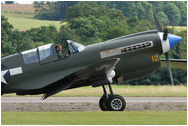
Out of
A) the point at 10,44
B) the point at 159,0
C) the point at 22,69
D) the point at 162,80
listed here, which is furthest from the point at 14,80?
the point at 159,0

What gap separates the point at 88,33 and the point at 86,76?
200 ft

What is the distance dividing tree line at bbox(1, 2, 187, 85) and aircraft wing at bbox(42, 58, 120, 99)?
31.9 m

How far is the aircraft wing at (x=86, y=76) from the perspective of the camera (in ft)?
45.1

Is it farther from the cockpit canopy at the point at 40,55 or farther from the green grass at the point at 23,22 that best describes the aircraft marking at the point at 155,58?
the green grass at the point at 23,22

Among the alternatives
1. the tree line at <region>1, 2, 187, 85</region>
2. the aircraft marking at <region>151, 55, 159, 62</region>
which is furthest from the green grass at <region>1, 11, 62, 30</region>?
the aircraft marking at <region>151, 55, 159, 62</region>

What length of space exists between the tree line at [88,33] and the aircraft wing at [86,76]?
105 ft

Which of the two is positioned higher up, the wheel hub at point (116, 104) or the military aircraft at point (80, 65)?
the military aircraft at point (80, 65)

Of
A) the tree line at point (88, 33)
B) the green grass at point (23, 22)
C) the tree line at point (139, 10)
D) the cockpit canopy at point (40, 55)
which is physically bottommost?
the tree line at point (139, 10)

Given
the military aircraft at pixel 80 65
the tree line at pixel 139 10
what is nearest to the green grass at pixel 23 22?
the tree line at pixel 139 10

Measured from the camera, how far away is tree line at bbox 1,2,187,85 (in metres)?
48.8

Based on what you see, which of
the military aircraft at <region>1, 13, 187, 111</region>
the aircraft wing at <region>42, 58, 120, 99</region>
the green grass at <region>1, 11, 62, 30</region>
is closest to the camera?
the aircraft wing at <region>42, 58, 120, 99</region>

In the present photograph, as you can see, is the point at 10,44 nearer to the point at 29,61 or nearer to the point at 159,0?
the point at 29,61

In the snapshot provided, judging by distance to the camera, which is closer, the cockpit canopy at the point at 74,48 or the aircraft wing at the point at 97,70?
the aircraft wing at the point at 97,70

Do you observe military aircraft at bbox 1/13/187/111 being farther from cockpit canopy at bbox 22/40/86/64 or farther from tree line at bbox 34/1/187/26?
tree line at bbox 34/1/187/26
